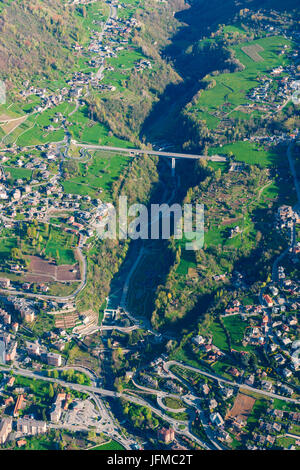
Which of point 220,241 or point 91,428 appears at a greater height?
point 220,241

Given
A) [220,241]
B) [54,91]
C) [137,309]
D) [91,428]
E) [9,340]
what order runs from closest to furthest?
[91,428] → [9,340] → [137,309] → [220,241] → [54,91]

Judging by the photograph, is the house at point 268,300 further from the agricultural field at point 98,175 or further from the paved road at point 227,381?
the agricultural field at point 98,175

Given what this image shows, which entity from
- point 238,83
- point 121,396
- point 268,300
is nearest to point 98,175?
point 268,300

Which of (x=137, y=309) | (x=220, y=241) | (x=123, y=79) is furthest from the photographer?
(x=123, y=79)

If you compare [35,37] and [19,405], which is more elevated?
[35,37]

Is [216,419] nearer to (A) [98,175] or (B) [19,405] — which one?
(B) [19,405]

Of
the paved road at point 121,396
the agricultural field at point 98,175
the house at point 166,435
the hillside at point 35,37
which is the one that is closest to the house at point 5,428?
the paved road at point 121,396

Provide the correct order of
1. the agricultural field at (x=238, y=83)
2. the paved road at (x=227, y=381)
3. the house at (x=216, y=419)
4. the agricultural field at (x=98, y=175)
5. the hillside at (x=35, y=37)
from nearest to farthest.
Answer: the house at (x=216, y=419)
the paved road at (x=227, y=381)
the agricultural field at (x=98, y=175)
the agricultural field at (x=238, y=83)
the hillside at (x=35, y=37)

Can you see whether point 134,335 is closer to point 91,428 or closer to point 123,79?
point 91,428

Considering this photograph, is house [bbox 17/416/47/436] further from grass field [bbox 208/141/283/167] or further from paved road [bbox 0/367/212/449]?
grass field [bbox 208/141/283/167]

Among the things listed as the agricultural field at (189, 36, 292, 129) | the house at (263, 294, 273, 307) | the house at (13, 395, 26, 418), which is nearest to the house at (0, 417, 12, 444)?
the house at (13, 395, 26, 418)

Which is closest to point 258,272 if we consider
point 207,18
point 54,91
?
point 54,91
